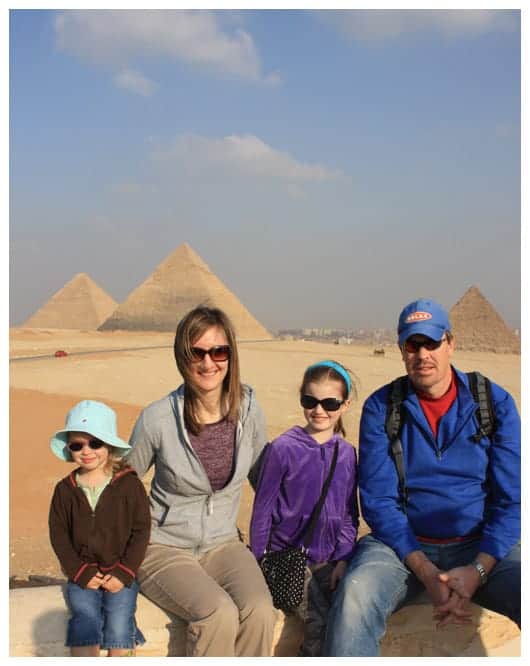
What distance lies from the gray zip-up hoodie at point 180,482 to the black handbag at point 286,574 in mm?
235

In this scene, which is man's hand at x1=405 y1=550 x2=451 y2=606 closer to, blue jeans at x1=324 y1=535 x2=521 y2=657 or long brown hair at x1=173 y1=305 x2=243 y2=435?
blue jeans at x1=324 y1=535 x2=521 y2=657

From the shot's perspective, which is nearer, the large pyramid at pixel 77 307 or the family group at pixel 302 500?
the family group at pixel 302 500

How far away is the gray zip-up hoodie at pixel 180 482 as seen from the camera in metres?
2.72

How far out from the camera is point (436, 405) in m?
2.85

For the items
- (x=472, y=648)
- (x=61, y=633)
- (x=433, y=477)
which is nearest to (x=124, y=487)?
(x=61, y=633)

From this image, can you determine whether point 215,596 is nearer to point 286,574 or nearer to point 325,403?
point 286,574

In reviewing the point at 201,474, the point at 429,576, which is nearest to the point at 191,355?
the point at 201,474

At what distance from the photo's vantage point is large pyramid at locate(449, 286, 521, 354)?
1886 inches

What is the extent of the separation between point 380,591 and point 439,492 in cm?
48

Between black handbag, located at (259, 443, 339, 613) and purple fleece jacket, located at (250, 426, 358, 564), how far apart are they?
0.20 feet

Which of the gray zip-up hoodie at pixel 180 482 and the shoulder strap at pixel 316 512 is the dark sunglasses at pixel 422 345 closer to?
the shoulder strap at pixel 316 512

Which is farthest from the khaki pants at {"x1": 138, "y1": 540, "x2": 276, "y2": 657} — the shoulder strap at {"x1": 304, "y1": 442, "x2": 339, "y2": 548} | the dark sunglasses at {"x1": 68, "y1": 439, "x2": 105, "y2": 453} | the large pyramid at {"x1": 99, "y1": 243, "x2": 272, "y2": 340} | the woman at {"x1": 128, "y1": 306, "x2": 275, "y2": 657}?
the large pyramid at {"x1": 99, "y1": 243, "x2": 272, "y2": 340}

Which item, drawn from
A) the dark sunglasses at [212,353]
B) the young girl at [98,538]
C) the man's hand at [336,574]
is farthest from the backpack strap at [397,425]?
Answer: the young girl at [98,538]
